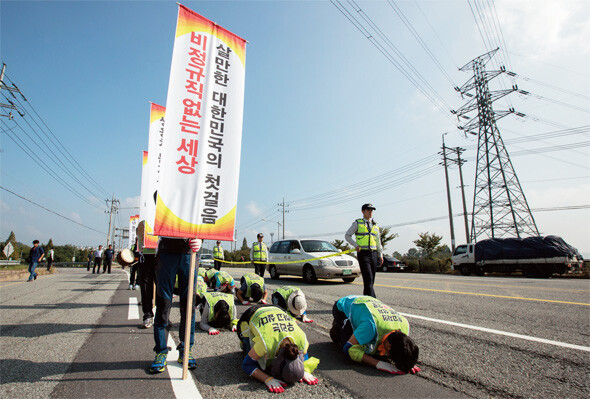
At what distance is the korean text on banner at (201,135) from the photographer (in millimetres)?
3049

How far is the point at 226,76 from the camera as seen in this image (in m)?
3.64

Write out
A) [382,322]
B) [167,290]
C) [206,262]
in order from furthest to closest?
[206,262] < [167,290] < [382,322]

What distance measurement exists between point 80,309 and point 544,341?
7.91 meters

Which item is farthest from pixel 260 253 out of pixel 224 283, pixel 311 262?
pixel 224 283

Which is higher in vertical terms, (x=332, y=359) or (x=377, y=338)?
(x=377, y=338)

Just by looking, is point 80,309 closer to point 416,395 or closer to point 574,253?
point 416,395

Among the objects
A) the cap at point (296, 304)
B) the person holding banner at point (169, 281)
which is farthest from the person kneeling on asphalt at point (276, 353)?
the cap at point (296, 304)

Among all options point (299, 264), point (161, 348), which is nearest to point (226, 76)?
point (161, 348)

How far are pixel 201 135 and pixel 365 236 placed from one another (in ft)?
12.1

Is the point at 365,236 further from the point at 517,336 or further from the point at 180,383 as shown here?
the point at 180,383

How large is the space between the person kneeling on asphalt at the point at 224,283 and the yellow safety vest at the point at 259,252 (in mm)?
2542

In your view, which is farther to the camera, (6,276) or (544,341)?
(6,276)

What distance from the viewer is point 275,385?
92.7 inches

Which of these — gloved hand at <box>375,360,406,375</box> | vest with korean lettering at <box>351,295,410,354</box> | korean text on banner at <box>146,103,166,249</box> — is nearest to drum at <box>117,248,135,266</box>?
korean text on banner at <box>146,103,166,249</box>
